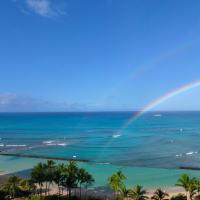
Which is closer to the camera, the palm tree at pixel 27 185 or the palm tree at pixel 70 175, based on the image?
the palm tree at pixel 70 175

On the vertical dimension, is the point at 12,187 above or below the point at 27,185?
above

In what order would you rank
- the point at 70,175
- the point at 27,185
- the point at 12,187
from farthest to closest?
the point at 27,185 → the point at 70,175 → the point at 12,187

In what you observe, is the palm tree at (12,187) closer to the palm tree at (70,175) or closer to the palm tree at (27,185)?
the palm tree at (27,185)

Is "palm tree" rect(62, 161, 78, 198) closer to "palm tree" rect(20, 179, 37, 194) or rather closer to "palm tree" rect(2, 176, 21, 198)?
"palm tree" rect(20, 179, 37, 194)

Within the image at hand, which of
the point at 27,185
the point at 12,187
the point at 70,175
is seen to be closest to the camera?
the point at 12,187

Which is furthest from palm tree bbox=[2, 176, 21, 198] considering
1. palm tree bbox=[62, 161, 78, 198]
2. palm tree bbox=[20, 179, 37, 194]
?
palm tree bbox=[62, 161, 78, 198]

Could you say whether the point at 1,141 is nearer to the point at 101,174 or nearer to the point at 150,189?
the point at 101,174

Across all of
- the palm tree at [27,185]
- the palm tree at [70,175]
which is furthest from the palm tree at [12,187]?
the palm tree at [70,175]

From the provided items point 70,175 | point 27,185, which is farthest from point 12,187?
point 70,175

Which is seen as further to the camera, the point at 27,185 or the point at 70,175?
the point at 27,185

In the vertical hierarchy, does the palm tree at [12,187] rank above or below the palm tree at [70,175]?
below

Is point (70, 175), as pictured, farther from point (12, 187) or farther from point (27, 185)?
point (12, 187)
